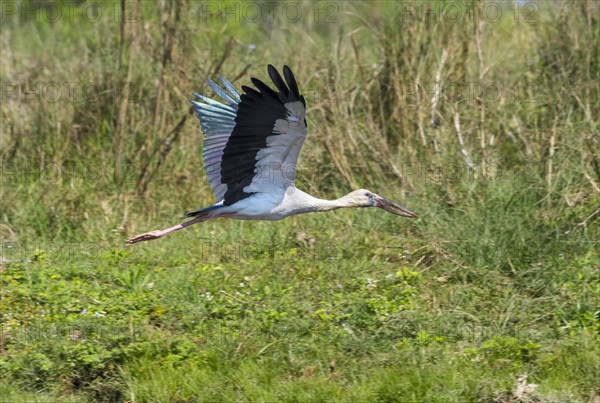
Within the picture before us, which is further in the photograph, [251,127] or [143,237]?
[143,237]

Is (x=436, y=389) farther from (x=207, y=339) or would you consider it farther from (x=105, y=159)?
(x=105, y=159)

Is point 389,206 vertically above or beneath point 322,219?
above

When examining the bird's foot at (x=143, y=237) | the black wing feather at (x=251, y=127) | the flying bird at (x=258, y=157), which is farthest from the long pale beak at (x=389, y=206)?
the bird's foot at (x=143, y=237)

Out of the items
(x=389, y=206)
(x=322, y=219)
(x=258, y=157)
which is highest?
(x=258, y=157)

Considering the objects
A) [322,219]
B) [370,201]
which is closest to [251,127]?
[370,201]

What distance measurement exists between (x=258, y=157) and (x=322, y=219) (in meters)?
1.43

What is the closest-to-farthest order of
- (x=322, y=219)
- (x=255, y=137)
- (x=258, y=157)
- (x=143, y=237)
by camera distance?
(x=255, y=137) < (x=258, y=157) < (x=143, y=237) < (x=322, y=219)

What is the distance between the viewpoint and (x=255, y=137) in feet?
21.1

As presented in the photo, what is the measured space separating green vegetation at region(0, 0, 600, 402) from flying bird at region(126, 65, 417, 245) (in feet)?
1.21

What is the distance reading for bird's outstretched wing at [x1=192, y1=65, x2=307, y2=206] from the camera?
6059 millimetres

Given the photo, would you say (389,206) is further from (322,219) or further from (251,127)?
(251,127)

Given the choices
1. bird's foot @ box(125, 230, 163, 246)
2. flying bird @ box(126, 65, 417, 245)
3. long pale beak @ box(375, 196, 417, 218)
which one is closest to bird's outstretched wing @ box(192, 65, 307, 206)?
flying bird @ box(126, 65, 417, 245)

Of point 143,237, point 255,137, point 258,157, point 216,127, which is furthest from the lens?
point 216,127

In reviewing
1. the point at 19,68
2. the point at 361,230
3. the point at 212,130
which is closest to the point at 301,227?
the point at 361,230
